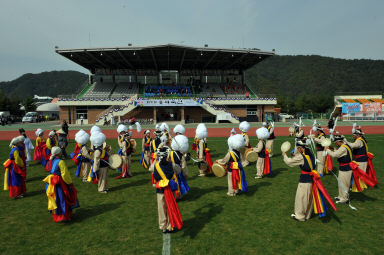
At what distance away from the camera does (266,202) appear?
681 centimetres

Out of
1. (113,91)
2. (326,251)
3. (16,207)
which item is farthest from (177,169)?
(113,91)

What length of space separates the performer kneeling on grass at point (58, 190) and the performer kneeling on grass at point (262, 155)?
665 cm

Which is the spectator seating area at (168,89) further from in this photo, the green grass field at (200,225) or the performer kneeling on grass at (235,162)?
the green grass field at (200,225)

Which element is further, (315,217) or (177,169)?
(315,217)

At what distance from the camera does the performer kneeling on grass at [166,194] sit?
4.98m

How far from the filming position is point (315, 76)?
125375 millimetres

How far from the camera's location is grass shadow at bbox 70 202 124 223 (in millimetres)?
6031

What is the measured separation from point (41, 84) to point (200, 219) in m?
228

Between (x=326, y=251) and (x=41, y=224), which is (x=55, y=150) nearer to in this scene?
(x=41, y=224)

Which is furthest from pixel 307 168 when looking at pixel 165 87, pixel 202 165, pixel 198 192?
pixel 165 87

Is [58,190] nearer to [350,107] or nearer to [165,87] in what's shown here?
[165,87]

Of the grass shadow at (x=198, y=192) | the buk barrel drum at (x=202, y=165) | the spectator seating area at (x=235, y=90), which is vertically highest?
the spectator seating area at (x=235, y=90)

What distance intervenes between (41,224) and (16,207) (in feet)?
5.90

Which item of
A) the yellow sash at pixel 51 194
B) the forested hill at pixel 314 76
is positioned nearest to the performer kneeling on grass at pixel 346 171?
the yellow sash at pixel 51 194
